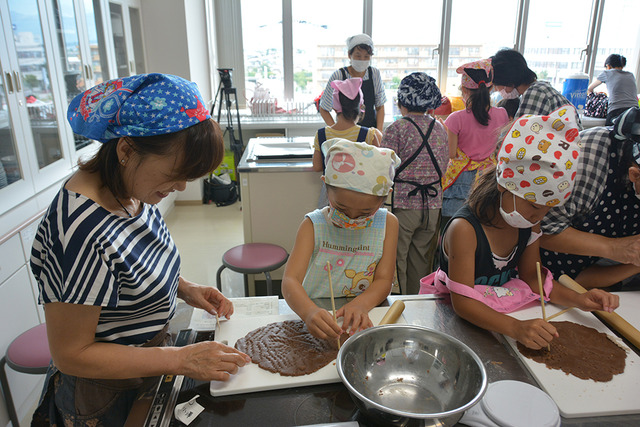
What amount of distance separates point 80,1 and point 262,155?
5.17 ft

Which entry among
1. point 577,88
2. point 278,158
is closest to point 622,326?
point 278,158

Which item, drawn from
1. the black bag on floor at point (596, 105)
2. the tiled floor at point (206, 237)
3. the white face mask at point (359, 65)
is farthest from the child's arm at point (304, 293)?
the black bag on floor at point (596, 105)

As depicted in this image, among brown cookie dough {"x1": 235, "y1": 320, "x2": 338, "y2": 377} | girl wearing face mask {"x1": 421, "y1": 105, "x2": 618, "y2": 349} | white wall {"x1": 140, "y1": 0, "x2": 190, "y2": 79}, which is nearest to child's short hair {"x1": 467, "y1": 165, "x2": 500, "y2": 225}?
girl wearing face mask {"x1": 421, "y1": 105, "x2": 618, "y2": 349}

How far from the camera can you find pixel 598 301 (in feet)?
3.79

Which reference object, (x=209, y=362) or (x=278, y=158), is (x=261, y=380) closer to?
(x=209, y=362)

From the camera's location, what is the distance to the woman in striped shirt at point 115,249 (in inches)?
31.5

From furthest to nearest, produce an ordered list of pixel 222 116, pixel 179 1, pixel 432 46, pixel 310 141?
1. pixel 432 46
2. pixel 222 116
3. pixel 179 1
4. pixel 310 141

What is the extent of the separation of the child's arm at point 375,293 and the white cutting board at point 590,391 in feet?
1.22

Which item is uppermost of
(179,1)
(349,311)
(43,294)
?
(179,1)

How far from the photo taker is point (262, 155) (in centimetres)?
269

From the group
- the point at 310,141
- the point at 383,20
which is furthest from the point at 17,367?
the point at 383,20

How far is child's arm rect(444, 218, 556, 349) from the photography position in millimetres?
1005

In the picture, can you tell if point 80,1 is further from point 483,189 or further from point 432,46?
point 432,46

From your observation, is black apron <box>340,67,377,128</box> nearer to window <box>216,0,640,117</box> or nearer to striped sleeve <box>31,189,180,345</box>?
window <box>216,0,640,117</box>
